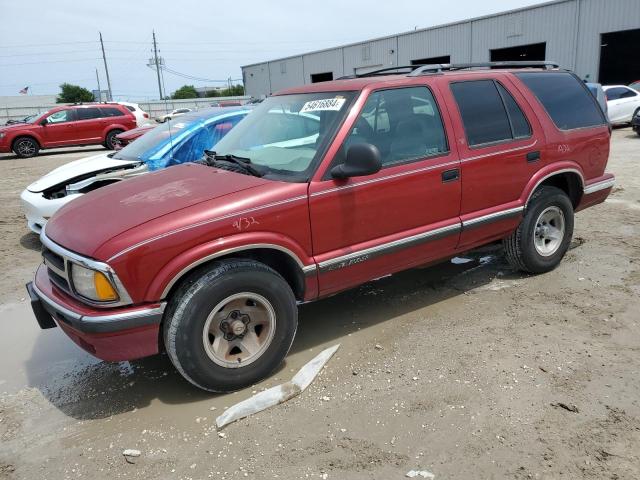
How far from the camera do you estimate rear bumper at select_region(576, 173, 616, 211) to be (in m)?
5.07

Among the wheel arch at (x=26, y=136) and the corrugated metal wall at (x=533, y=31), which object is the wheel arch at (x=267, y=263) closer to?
the wheel arch at (x=26, y=136)

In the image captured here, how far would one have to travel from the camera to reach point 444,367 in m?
3.45

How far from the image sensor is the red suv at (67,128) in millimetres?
17938

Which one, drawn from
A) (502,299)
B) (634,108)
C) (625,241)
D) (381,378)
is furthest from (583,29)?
(381,378)

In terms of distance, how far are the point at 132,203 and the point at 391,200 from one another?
5.82 ft

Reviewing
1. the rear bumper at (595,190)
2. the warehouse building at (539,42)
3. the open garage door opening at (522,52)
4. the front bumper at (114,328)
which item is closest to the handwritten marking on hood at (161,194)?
the front bumper at (114,328)

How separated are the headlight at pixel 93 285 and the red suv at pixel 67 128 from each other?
1671 centimetres

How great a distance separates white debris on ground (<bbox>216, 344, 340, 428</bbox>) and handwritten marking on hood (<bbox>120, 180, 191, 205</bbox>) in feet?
4.49

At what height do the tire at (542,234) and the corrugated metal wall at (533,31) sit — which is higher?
the corrugated metal wall at (533,31)

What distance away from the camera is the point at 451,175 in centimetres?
400

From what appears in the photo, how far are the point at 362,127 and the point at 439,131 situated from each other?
2.35ft

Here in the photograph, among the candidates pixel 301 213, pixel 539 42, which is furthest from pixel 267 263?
pixel 539 42

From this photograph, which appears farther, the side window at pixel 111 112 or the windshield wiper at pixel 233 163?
the side window at pixel 111 112

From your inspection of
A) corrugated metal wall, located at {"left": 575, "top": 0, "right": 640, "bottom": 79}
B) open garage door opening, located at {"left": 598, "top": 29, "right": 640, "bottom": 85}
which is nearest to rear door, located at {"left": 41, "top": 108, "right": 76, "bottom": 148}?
corrugated metal wall, located at {"left": 575, "top": 0, "right": 640, "bottom": 79}
